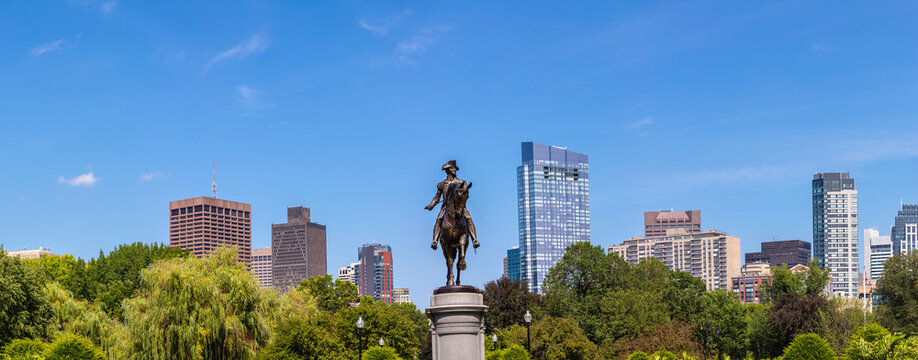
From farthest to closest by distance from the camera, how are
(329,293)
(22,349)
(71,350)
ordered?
(329,293) < (22,349) < (71,350)

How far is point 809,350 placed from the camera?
44.5 m

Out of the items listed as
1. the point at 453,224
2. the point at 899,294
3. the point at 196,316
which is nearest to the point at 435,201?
the point at 453,224

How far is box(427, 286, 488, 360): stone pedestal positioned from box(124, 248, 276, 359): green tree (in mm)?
24248

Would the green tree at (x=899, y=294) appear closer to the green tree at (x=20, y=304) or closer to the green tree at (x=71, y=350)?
the green tree at (x=71, y=350)

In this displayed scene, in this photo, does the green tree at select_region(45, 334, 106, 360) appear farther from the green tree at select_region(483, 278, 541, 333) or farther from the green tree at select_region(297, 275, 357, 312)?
the green tree at select_region(297, 275, 357, 312)

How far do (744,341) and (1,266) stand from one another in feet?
228

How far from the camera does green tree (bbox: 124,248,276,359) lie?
150 feet

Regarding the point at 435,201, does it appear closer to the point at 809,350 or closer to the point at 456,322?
the point at 456,322

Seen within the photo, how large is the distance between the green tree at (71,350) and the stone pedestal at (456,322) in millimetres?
24847

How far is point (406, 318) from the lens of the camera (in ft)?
217

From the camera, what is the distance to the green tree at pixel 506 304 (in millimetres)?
81938

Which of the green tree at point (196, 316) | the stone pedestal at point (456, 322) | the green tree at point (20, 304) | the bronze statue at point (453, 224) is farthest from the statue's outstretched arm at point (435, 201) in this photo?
the green tree at point (20, 304)

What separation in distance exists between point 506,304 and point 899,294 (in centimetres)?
3127

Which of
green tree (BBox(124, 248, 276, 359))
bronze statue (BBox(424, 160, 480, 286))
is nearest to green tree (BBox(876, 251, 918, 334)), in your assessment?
green tree (BBox(124, 248, 276, 359))
